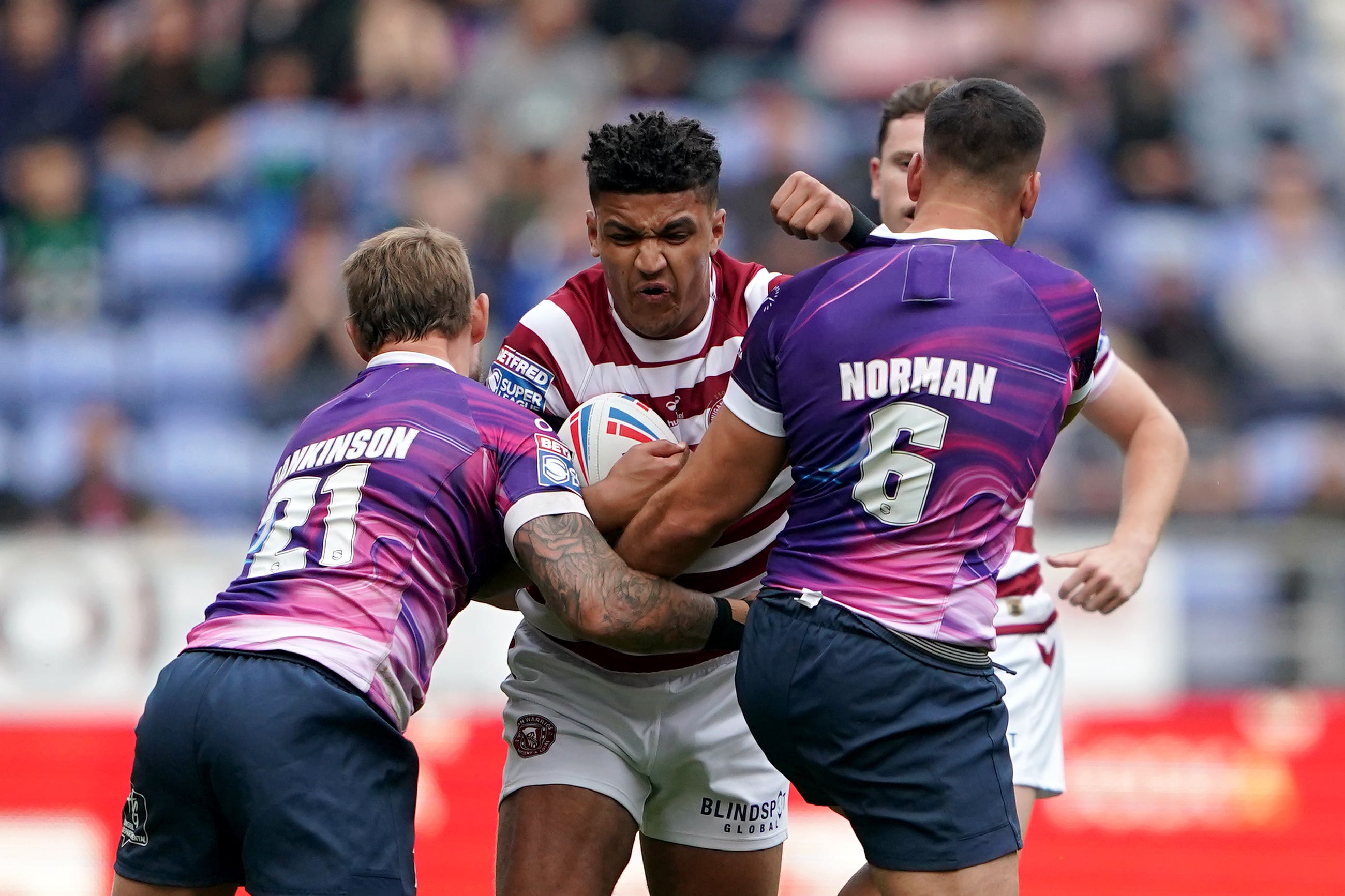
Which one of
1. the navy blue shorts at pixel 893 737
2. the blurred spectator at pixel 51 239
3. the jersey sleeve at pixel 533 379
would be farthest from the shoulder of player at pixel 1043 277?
the blurred spectator at pixel 51 239

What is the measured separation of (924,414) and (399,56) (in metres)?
10.1

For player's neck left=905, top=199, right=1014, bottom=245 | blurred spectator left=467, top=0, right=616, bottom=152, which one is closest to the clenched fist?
player's neck left=905, top=199, right=1014, bottom=245

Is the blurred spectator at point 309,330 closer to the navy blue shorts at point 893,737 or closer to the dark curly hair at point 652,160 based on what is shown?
the dark curly hair at point 652,160

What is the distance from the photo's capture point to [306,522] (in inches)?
156

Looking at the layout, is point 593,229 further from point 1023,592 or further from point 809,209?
point 1023,592

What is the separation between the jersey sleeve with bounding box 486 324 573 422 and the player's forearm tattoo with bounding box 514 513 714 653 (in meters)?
0.72

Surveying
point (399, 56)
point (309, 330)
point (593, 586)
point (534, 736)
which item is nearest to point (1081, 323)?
point (593, 586)

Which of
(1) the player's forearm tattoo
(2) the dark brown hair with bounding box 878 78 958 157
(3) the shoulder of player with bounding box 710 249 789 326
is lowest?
(1) the player's forearm tattoo

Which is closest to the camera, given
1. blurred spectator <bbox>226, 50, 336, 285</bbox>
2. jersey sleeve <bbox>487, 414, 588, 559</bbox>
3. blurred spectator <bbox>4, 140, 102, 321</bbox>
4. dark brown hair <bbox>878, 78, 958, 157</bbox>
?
jersey sleeve <bbox>487, 414, 588, 559</bbox>

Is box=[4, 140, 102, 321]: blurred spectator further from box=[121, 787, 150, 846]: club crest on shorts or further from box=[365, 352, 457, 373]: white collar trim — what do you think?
box=[121, 787, 150, 846]: club crest on shorts

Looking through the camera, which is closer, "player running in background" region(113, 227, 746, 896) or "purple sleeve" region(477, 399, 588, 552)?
"player running in background" region(113, 227, 746, 896)

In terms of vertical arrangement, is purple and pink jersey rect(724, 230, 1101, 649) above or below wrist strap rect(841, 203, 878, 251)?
below

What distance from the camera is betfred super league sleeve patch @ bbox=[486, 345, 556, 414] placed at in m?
4.64

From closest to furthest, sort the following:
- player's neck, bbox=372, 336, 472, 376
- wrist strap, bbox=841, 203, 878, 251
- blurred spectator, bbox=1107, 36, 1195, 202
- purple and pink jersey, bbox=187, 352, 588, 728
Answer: purple and pink jersey, bbox=187, 352, 588, 728 → wrist strap, bbox=841, 203, 878, 251 → player's neck, bbox=372, 336, 472, 376 → blurred spectator, bbox=1107, 36, 1195, 202
